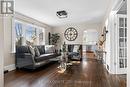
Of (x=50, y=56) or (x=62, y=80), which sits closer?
(x=62, y=80)

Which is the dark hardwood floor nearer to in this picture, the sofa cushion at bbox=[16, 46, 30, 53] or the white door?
the white door

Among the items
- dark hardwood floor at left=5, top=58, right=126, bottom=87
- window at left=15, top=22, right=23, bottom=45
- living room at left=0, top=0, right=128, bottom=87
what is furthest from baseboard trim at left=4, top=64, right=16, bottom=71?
window at left=15, top=22, right=23, bottom=45

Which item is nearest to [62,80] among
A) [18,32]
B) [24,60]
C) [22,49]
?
[24,60]

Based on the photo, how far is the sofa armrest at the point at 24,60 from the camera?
4397 millimetres

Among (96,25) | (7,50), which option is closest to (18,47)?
(7,50)

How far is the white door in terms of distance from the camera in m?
3.98

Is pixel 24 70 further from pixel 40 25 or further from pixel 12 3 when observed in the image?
pixel 40 25

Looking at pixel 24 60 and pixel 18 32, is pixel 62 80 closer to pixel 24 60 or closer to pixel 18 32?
pixel 24 60

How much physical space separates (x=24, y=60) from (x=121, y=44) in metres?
3.39

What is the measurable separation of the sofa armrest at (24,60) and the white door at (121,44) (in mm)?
2915

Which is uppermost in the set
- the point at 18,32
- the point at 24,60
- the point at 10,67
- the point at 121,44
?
the point at 18,32

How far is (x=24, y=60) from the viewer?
14.9ft

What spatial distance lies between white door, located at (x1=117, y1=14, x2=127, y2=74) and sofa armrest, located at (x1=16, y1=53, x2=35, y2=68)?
2915 mm

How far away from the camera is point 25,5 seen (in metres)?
4.32
